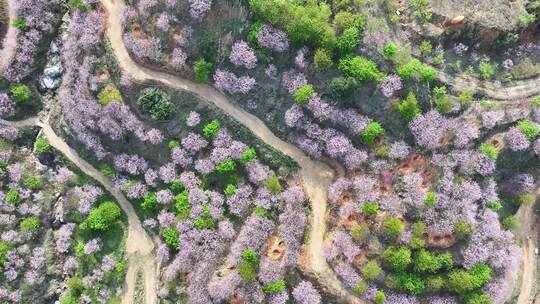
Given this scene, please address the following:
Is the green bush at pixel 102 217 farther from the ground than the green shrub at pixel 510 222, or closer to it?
closer to it

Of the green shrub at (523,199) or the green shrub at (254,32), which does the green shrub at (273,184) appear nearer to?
the green shrub at (254,32)

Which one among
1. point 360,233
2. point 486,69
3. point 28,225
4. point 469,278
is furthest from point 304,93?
point 28,225

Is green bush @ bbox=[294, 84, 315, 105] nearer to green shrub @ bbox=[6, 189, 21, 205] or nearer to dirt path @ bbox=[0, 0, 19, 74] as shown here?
dirt path @ bbox=[0, 0, 19, 74]

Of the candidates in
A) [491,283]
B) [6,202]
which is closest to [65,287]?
[6,202]

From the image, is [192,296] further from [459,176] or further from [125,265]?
[459,176]

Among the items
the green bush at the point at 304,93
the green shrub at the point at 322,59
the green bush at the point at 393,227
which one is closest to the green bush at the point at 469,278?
the green bush at the point at 393,227

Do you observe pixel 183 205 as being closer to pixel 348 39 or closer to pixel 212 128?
pixel 212 128
